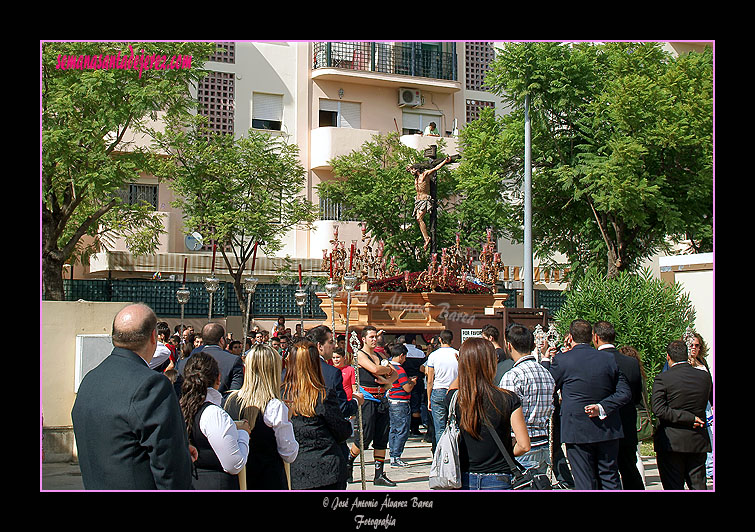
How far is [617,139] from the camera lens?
851 inches

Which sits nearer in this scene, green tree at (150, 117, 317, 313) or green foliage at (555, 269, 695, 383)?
green foliage at (555, 269, 695, 383)

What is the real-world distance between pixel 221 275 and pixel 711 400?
71.7 feet

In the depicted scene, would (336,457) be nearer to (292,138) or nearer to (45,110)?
(45,110)

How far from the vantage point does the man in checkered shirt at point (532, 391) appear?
684 cm

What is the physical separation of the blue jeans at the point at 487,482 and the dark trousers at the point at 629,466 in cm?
254

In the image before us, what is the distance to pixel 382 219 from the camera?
27.7 meters

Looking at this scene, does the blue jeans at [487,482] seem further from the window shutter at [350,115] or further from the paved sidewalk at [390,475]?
the window shutter at [350,115]

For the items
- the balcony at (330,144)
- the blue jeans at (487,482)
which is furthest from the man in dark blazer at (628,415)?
the balcony at (330,144)

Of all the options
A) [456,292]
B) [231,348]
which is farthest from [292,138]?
[231,348]

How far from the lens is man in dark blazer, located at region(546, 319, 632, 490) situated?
7.11m

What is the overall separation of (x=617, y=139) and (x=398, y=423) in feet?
43.2

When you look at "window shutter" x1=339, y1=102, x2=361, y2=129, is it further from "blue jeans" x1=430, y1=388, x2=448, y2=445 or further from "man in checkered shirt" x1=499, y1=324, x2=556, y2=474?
"man in checkered shirt" x1=499, y1=324, x2=556, y2=474

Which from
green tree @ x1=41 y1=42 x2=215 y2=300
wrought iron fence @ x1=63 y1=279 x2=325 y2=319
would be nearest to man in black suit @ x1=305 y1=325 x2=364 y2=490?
green tree @ x1=41 y1=42 x2=215 y2=300

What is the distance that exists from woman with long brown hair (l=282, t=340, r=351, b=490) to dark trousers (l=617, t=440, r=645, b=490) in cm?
294
